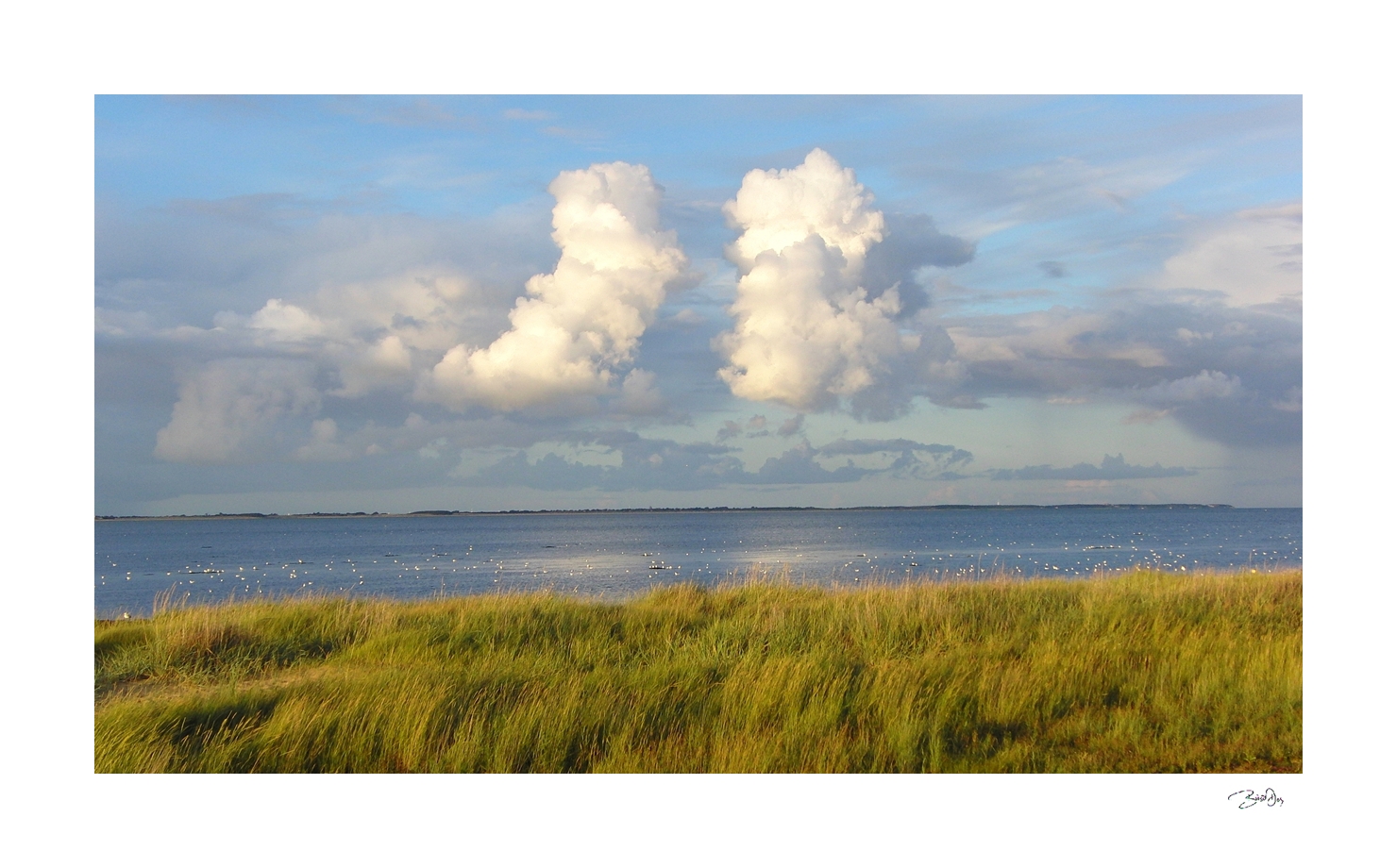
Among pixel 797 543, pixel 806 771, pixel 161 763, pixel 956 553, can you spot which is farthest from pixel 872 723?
pixel 797 543

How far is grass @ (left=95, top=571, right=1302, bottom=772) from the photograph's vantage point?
7.03 metres

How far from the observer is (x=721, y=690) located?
8.48m

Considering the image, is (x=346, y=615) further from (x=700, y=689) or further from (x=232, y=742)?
(x=700, y=689)

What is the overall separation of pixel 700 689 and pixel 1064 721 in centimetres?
329

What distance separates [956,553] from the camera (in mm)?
68688

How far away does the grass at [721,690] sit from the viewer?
7.03m
